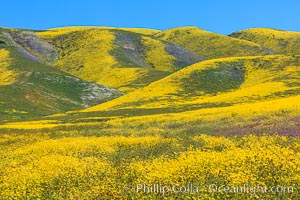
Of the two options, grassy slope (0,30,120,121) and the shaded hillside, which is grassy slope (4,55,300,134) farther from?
grassy slope (0,30,120,121)

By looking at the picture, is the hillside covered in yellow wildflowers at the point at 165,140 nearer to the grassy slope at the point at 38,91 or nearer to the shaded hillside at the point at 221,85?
the shaded hillside at the point at 221,85

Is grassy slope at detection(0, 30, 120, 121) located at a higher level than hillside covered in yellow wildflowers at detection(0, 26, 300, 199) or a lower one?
higher

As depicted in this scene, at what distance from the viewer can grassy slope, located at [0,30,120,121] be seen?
10144 centimetres

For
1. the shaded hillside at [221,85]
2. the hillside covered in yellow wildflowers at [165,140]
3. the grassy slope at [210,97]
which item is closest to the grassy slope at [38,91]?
the hillside covered in yellow wildflowers at [165,140]

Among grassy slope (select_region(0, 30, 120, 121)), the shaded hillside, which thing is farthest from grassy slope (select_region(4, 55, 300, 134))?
grassy slope (select_region(0, 30, 120, 121))

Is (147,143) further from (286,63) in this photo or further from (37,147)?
(286,63)

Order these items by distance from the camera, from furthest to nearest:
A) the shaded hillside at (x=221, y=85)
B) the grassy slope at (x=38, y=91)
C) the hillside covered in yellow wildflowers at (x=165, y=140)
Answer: the grassy slope at (x=38, y=91), the shaded hillside at (x=221, y=85), the hillside covered in yellow wildflowers at (x=165, y=140)

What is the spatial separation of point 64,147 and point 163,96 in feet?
207

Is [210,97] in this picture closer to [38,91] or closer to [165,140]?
[38,91]

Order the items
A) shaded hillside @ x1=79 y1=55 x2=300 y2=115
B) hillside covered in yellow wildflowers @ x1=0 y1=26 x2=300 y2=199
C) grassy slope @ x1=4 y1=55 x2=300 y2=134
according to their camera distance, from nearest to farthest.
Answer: hillside covered in yellow wildflowers @ x1=0 y1=26 x2=300 y2=199
grassy slope @ x1=4 y1=55 x2=300 y2=134
shaded hillside @ x1=79 y1=55 x2=300 y2=115

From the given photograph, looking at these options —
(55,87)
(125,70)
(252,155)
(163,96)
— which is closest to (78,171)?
(252,155)

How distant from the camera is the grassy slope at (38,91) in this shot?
3994 inches

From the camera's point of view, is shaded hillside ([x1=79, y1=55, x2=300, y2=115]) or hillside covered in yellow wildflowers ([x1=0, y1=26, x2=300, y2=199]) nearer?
hillside covered in yellow wildflowers ([x1=0, y1=26, x2=300, y2=199])

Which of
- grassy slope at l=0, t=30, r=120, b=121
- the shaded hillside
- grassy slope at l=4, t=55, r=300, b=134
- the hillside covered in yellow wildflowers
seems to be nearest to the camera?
the hillside covered in yellow wildflowers
